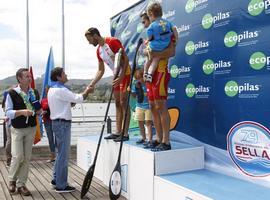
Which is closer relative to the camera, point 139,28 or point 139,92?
point 139,92

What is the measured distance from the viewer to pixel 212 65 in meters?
4.00

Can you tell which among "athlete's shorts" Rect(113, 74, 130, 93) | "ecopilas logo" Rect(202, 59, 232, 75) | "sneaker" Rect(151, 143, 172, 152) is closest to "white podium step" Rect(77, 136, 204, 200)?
"sneaker" Rect(151, 143, 172, 152)

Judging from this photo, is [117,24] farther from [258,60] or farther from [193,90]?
[258,60]

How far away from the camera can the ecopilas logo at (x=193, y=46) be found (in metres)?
4.13

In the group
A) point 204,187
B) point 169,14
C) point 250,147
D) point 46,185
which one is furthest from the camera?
point 46,185

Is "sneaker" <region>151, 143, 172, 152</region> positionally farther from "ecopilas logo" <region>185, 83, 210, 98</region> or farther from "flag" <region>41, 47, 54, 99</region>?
"flag" <region>41, 47, 54, 99</region>

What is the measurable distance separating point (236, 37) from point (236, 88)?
1.72 ft

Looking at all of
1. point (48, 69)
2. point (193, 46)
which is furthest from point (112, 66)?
→ point (48, 69)

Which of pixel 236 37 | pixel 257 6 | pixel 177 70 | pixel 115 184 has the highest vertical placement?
pixel 257 6

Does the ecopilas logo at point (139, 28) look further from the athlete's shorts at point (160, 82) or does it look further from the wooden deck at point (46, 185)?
the wooden deck at point (46, 185)

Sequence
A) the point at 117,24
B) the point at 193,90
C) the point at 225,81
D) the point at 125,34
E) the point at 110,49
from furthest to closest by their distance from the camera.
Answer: the point at 117,24 < the point at 125,34 < the point at 110,49 < the point at 193,90 < the point at 225,81

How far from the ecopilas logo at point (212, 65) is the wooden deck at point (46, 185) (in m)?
1.88

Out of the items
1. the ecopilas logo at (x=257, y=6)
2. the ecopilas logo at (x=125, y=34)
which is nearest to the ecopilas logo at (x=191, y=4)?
the ecopilas logo at (x=257, y=6)

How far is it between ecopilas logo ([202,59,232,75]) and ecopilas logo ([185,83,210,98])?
0.62ft
